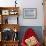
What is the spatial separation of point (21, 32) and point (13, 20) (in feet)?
1.69

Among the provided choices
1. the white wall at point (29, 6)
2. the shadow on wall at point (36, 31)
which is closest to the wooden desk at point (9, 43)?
the shadow on wall at point (36, 31)

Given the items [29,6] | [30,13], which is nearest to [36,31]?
[30,13]

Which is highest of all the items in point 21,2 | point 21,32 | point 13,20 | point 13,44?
point 21,2

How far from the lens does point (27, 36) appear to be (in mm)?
5223

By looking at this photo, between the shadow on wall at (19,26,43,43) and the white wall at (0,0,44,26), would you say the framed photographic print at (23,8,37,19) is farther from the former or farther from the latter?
the shadow on wall at (19,26,43,43)

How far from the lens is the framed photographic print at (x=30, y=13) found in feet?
17.9

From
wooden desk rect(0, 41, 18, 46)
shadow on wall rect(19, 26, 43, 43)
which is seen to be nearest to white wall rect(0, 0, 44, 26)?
shadow on wall rect(19, 26, 43, 43)

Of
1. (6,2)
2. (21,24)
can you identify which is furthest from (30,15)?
(6,2)

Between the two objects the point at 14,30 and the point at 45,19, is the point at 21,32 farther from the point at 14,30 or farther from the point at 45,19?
the point at 45,19

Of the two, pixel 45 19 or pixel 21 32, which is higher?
pixel 45 19

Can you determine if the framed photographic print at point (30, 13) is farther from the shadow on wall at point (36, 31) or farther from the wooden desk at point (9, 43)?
the wooden desk at point (9, 43)

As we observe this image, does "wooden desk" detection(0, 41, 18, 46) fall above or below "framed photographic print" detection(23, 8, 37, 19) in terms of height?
below

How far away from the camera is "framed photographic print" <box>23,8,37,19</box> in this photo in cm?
547

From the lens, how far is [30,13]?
548 cm
